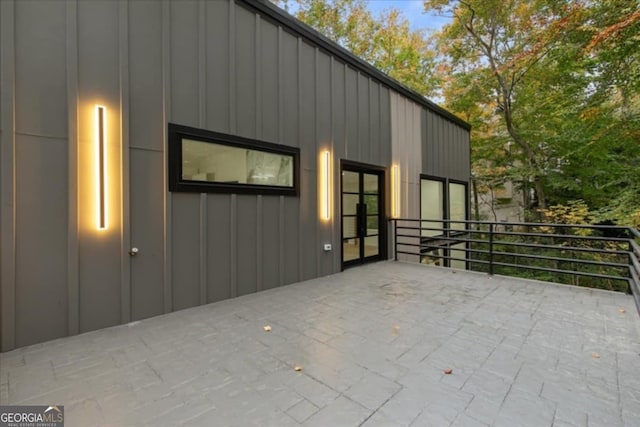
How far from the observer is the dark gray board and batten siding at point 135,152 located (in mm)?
2535

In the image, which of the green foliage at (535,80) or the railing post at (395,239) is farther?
the railing post at (395,239)

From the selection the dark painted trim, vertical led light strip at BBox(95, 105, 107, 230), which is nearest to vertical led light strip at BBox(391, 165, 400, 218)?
the dark painted trim

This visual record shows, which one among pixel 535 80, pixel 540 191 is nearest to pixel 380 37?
pixel 535 80

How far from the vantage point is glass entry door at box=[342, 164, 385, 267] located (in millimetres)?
5777

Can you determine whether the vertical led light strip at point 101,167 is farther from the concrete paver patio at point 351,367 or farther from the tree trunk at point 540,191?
the tree trunk at point 540,191

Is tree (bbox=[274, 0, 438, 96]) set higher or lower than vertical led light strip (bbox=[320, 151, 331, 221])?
higher

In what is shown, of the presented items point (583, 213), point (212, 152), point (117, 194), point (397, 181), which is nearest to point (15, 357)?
point (117, 194)

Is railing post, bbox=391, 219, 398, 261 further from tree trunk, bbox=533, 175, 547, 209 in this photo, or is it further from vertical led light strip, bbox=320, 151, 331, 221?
tree trunk, bbox=533, 175, 547, 209

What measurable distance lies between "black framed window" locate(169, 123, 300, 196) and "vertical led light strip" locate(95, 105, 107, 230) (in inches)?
24.6

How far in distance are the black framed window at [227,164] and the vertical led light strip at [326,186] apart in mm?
618

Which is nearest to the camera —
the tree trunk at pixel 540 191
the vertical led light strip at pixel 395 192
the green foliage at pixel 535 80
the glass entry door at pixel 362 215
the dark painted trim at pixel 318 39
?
the dark painted trim at pixel 318 39

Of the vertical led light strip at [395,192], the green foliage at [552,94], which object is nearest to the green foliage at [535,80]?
the green foliage at [552,94]

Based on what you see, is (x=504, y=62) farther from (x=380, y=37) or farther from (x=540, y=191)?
(x=380, y=37)

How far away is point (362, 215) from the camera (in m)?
6.02
